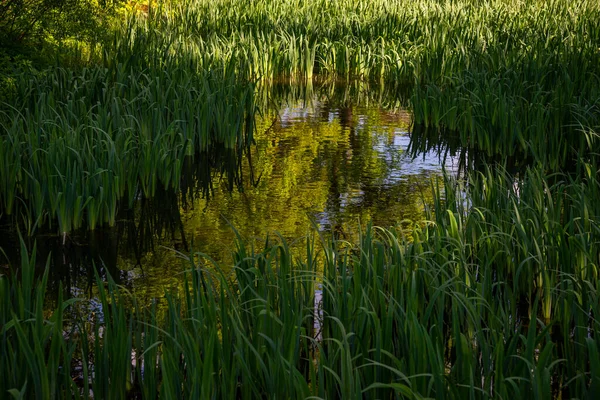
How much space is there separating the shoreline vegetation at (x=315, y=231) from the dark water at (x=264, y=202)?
16 cm

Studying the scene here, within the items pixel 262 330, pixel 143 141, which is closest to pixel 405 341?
pixel 262 330

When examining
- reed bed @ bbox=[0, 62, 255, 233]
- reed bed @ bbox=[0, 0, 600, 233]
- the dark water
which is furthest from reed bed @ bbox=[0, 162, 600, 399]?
reed bed @ bbox=[0, 0, 600, 233]

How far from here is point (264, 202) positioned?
659cm

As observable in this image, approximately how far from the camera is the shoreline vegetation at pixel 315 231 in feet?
9.78

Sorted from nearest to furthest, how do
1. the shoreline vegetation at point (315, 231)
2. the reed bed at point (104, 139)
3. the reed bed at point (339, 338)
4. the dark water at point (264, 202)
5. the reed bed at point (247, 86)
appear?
the reed bed at point (339, 338) → the shoreline vegetation at point (315, 231) → the dark water at point (264, 202) → the reed bed at point (104, 139) → the reed bed at point (247, 86)

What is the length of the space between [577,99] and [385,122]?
8.25 feet

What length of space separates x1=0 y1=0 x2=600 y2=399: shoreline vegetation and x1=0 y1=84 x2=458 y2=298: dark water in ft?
0.51

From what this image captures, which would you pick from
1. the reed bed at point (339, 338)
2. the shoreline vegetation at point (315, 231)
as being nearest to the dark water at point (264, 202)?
the shoreline vegetation at point (315, 231)

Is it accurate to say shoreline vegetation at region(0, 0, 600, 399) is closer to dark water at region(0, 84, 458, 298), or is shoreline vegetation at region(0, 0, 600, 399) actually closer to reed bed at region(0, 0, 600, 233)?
reed bed at region(0, 0, 600, 233)

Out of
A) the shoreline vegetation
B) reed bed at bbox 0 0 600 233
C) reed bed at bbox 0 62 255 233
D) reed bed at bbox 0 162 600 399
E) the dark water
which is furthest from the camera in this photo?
reed bed at bbox 0 0 600 233

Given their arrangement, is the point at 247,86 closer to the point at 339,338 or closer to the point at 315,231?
the point at 315,231

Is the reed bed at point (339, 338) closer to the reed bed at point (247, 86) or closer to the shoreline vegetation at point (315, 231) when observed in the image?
the shoreline vegetation at point (315, 231)

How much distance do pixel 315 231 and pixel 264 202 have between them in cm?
89

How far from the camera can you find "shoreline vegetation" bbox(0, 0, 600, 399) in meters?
2.98
